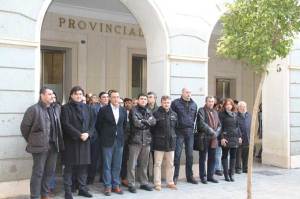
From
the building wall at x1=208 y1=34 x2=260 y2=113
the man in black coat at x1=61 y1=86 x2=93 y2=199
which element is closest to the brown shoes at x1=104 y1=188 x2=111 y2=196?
the man in black coat at x1=61 y1=86 x2=93 y2=199

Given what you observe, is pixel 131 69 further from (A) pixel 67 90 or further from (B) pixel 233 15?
(B) pixel 233 15

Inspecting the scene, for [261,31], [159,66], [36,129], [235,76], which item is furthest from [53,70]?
[261,31]

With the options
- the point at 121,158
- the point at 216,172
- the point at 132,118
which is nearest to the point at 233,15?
the point at 132,118

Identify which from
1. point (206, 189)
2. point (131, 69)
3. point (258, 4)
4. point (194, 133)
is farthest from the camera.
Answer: point (131, 69)

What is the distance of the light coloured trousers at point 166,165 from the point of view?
354 inches

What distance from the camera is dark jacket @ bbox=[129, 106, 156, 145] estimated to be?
8.58 meters

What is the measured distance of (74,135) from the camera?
7754mm

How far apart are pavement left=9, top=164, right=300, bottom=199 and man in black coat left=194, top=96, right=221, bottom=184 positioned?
1.03 ft

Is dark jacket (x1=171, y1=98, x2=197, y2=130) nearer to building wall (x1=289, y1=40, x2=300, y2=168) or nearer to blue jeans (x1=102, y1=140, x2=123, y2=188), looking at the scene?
blue jeans (x1=102, y1=140, x2=123, y2=188)

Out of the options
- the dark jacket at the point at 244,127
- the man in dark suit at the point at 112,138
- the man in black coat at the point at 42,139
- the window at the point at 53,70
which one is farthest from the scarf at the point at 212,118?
the window at the point at 53,70

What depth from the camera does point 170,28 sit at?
33.2 feet

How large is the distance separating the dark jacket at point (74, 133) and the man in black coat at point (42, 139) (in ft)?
0.55

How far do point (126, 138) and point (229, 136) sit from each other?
2.44 metres

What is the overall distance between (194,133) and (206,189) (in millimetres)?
1257
